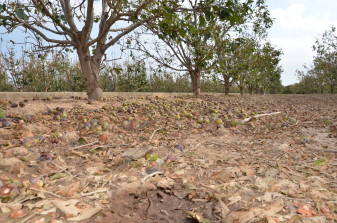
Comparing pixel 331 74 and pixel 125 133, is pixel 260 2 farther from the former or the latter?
pixel 331 74

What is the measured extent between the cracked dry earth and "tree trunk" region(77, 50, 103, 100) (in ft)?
9.07

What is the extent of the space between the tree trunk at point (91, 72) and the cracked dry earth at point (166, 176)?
2.77 metres

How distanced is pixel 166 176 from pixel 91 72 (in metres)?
5.09

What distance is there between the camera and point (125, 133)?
13.5 ft

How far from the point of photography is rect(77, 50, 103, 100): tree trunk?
6.63 m

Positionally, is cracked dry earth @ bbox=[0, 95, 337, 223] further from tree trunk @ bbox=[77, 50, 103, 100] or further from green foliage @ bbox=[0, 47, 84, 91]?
green foliage @ bbox=[0, 47, 84, 91]

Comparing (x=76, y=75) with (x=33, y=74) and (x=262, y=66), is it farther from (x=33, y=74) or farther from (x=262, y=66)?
(x=262, y=66)

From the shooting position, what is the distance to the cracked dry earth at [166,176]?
5.80 feet

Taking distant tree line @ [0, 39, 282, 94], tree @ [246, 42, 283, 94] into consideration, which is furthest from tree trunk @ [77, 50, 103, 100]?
tree @ [246, 42, 283, 94]

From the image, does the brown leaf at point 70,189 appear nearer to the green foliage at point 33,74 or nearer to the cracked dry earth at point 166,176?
the cracked dry earth at point 166,176

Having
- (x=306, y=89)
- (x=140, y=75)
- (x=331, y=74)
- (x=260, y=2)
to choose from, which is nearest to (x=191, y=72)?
(x=140, y=75)

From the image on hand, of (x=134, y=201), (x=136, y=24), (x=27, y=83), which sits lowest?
(x=134, y=201)

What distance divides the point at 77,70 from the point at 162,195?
36.8 feet

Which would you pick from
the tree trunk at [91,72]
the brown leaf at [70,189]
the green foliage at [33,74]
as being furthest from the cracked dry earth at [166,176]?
the green foliage at [33,74]
